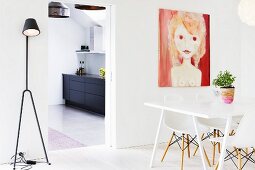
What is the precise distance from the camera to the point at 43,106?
14.8ft

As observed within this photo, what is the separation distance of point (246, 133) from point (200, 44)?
253 centimetres

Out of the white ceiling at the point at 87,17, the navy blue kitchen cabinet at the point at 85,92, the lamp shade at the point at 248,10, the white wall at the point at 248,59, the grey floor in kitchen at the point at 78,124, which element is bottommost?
the grey floor in kitchen at the point at 78,124

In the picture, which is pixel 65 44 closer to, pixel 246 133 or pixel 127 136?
pixel 127 136

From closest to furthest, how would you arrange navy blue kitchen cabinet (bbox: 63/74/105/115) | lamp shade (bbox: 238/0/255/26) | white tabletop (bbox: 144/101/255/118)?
white tabletop (bbox: 144/101/255/118) → lamp shade (bbox: 238/0/255/26) → navy blue kitchen cabinet (bbox: 63/74/105/115)

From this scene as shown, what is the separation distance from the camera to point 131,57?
5.13m

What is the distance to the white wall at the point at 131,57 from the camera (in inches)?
168

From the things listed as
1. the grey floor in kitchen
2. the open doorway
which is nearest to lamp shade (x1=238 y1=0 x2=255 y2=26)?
the grey floor in kitchen

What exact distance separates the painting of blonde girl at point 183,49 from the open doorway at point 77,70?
1725 millimetres

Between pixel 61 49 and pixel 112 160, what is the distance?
5572 millimetres

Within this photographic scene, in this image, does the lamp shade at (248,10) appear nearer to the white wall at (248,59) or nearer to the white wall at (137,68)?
the white wall at (137,68)

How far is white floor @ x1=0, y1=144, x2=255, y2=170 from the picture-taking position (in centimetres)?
416

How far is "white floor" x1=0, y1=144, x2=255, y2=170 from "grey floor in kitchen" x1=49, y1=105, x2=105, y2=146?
524mm

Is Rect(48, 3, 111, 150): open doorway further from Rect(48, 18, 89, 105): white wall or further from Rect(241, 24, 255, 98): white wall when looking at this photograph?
Rect(241, 24, 255, 98): white wall

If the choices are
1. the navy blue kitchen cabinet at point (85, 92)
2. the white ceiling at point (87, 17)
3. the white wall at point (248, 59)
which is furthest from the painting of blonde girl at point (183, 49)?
the white ceiling at point (87, 17)
